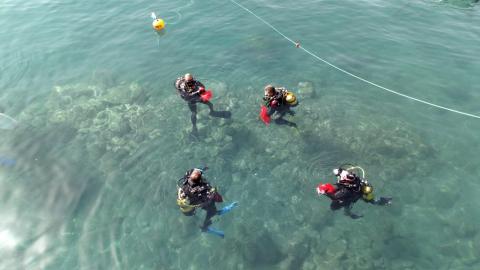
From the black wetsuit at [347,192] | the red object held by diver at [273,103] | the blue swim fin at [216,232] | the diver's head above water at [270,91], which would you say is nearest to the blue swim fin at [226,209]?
the blue swim fin at [216,232]

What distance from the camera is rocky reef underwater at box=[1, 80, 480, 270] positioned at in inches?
472

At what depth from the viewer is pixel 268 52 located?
810 inches

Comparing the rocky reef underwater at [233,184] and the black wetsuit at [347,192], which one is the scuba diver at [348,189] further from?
the rocky reef underwater at [233,184]

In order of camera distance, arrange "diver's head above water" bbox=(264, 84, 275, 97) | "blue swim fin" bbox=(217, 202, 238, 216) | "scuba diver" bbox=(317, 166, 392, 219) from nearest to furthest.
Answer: "scuba diver" bbox=(317, 166, 392, 219)
"blue swim fin" bbox=(217, 202, 238, 216)
"diver's head above water" bbox=(264, 84, 275, 97)

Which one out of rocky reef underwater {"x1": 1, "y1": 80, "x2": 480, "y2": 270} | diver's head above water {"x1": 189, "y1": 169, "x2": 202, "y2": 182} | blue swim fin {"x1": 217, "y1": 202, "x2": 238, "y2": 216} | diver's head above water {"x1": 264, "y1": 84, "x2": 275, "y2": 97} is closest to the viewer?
diver's head above water {"x1": 189, "y1": 169, "x2": 202, "y2": 182}

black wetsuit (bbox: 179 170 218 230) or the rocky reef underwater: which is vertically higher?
black wetsuit (bbox: 179 170 218 230)

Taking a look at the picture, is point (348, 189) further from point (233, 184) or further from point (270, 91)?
point (270, 91)

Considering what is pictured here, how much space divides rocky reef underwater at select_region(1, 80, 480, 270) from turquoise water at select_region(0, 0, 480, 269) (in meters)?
0.06

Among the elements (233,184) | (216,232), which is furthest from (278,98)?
(216,232)

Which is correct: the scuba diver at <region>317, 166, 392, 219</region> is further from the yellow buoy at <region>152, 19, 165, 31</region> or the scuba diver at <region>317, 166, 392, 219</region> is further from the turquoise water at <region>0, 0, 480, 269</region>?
the yellow buoy at <region>152, 19, 165, 31</region>

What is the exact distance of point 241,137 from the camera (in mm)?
15750

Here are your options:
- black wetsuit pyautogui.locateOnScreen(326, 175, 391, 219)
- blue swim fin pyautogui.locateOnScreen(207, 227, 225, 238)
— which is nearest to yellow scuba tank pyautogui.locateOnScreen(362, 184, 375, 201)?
black wetsuit pyautogui.locateOnScreen(326, 175, 391, 219)

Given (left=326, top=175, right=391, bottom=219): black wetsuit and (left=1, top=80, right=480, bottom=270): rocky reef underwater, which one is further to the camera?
(left=1, top=80, right=480, bottom=270): rocky reef underwater

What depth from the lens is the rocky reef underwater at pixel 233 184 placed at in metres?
12.0
